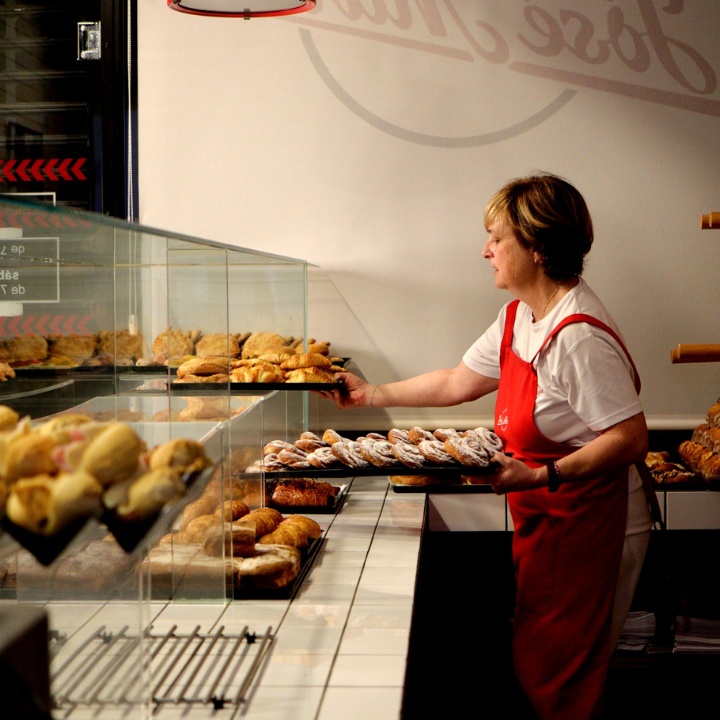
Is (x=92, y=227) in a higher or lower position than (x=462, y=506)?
higher

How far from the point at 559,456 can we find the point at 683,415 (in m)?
1.48

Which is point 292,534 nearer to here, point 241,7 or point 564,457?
point 564,457

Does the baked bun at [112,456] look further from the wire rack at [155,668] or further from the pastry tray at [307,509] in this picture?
the pastry tray at [307,509]

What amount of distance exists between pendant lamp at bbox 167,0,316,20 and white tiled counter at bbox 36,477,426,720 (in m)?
1.43

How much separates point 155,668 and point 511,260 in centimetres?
136

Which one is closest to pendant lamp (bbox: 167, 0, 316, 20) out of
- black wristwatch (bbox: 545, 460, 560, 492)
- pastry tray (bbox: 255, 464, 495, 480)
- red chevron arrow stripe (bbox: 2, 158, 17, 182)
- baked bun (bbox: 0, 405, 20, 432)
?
pastry tray (bbox: 255, 464, 495, 480)

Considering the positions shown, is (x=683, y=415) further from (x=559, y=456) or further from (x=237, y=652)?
(x=237, y=652)

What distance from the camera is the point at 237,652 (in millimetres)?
1635

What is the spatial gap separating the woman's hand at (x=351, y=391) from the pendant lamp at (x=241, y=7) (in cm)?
113

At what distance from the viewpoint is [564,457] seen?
7.43 ft

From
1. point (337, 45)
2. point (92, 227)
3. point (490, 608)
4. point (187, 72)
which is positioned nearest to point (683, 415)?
point (490, 608)

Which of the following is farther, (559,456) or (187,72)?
(187,72)

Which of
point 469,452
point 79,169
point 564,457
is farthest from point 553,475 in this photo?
point 79,169

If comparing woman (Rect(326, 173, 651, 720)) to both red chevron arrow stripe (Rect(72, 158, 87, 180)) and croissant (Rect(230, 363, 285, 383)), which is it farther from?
red chevron arrow stripe (Rect(72, 158, 87, 180))
